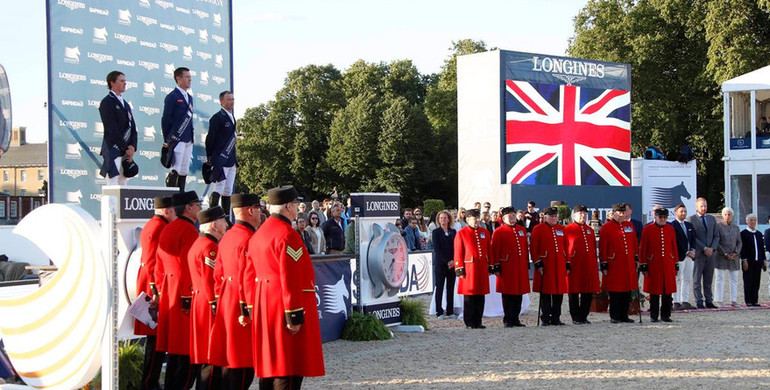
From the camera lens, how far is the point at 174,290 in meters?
8.20

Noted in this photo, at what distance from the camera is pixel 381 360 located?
11.1 m

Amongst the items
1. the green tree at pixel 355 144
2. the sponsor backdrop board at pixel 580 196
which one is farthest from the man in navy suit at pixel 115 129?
the green tree at pixel 355 144

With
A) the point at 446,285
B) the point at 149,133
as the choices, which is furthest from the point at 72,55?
the point at 446,285

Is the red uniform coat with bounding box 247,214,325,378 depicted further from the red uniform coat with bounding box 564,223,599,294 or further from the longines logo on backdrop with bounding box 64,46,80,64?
the red uniform coat with bounding box 564,223,599,294

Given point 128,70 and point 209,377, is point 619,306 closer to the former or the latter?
point 128,70

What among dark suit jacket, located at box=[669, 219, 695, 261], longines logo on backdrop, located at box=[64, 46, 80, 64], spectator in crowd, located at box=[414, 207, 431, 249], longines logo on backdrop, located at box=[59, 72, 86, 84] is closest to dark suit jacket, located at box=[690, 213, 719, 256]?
dark suit jacket, located at box=[669, 219, 695, 261]

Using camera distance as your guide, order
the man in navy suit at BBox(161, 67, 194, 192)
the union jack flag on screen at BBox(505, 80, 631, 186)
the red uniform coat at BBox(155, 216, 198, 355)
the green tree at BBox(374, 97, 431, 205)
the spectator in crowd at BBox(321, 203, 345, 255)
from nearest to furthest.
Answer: the red uniform coat at BBox(155, 216, 198, 355) < the man in navy suit at BBox(161, 67, 194, 192) < the spectator in crowd at BBox(321, 203, 345, 255) < the union jack flag on screen at BBox(505, 80, 631, 186) < the green tree at BBox(374, 97, 431, 205)

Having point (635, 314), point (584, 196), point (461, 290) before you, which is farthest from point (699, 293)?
point (584, 196)

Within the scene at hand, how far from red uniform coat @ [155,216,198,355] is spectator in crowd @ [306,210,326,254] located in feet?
23.7

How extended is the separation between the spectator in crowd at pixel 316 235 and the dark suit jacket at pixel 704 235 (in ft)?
21.9

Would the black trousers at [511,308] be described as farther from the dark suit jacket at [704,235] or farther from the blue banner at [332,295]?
the dark suit jacket at [704,235]

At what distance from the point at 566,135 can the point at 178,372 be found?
2036 cm

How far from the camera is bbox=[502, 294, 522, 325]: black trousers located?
14477 millimetres

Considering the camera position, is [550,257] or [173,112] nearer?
[173,112]
